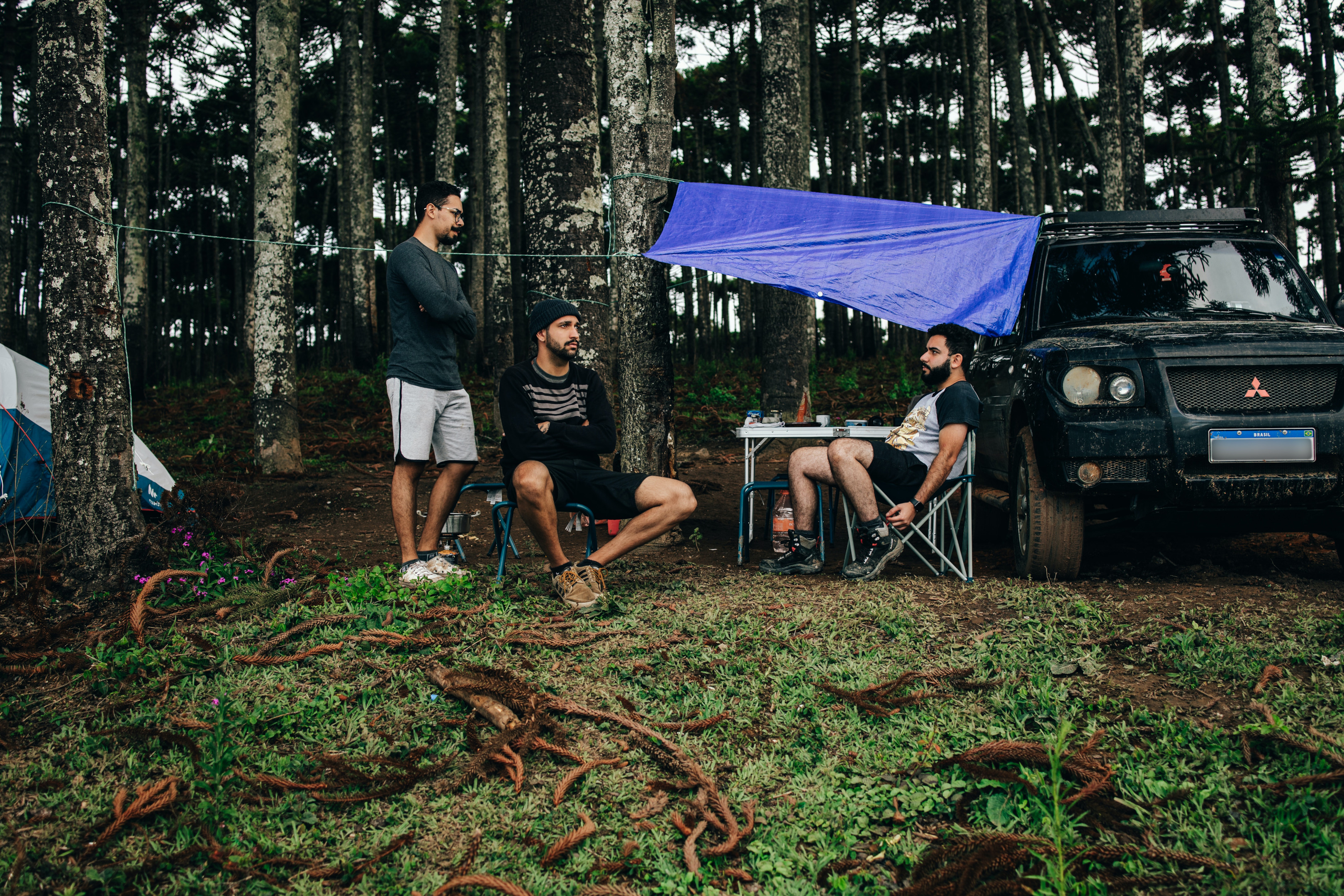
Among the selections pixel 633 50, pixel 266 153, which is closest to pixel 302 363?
pixel 266 153

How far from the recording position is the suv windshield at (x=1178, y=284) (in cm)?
483

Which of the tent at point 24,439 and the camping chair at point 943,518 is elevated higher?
the tent at point 24,439

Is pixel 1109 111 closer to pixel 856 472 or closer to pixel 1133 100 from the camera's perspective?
pixel 1133 100

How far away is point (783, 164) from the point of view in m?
8.82

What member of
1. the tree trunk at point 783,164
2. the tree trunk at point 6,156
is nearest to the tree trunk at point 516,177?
the tree trunk at point 783,164

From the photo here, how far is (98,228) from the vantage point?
13.6 feet

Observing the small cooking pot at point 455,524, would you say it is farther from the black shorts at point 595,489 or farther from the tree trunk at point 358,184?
the tree trunk at point 358,184

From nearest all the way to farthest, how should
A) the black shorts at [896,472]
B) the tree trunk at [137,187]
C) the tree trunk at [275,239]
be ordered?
the black shorts at [896,472]
the tree trunk at [275,239]
the tree trunk at [137,187]

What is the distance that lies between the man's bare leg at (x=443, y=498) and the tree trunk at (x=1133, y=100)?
9958 millimetres

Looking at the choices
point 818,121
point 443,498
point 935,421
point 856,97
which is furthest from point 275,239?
point 818,121


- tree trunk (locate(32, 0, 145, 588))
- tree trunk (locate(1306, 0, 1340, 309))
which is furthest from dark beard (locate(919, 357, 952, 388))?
Answer: tree trunk (locate(1306, 0, 1340, 309))

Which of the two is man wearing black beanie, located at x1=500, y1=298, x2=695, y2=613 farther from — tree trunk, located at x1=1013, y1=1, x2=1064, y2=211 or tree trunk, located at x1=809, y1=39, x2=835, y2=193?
tree trunk, located at x1=1013, y1=1, x2=1064, y2=211

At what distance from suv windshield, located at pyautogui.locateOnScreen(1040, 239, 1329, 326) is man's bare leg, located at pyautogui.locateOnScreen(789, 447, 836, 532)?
63.7 inches

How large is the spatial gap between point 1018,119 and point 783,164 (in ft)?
27.6
